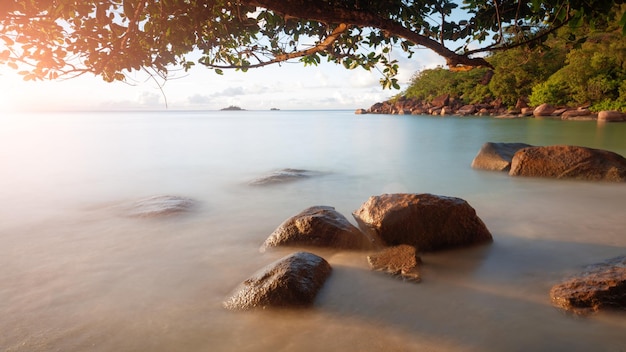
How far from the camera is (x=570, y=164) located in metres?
7.66

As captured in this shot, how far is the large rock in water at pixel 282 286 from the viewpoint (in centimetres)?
294

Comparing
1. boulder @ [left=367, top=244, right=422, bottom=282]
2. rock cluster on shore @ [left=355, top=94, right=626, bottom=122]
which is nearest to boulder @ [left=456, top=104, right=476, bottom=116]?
rock cluster on shore @ [left=355, top=94, right=626, bottom=122]

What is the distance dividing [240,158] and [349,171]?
5.21m

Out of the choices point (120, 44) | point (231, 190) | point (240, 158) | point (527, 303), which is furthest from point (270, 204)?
point (240, 158)

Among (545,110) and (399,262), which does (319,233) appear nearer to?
(399,262)

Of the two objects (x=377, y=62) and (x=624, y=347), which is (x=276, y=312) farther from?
(x=377, y=62)

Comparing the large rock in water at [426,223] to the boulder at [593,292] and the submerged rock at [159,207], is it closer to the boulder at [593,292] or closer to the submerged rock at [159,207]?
the boulder at [593,292]

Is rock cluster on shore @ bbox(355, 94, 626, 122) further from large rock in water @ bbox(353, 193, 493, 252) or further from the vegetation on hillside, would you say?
large rock in water @ bbox(353, 193, 493, 252)

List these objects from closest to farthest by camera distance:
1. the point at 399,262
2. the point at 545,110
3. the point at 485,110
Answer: the point at 399,262 → the point at 545,110 → the point at 485,110

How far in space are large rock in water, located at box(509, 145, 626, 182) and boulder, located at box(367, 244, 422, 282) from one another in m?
5.47

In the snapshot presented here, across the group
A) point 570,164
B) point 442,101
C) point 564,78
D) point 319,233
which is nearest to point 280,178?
point 319,233

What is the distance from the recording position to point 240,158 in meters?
14.2

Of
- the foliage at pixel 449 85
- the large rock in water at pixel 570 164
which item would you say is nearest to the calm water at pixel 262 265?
the large rock in water at pixel 570 164

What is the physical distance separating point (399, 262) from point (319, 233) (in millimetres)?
914
